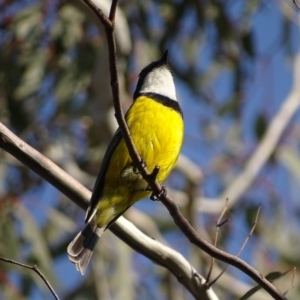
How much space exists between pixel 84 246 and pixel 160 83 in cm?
106

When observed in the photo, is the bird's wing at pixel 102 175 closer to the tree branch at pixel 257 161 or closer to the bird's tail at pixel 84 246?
the bird's tail at pixel 84 246

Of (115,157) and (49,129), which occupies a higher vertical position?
(115,157)

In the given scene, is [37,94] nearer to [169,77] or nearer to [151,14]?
[151,14]

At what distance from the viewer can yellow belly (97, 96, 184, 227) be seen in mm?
3059

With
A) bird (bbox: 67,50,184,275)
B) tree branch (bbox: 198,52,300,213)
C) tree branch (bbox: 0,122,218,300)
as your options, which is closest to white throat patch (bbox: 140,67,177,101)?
bird (bbox: 67,50,184,275)

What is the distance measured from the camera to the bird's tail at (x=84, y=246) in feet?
9.32

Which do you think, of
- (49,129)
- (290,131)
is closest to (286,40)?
(290,131)

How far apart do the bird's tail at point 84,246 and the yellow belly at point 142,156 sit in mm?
39

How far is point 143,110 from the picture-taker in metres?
3.24

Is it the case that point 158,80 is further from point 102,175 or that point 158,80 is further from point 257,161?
point 257,161

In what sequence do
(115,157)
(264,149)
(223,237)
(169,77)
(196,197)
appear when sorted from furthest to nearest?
(223,237), (264,149), (196,197), (169,77), (115,157)

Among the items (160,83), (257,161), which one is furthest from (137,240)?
(257,161)

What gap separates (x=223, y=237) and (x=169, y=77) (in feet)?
7.78

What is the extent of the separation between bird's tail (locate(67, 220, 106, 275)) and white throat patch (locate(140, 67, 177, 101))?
0.72 meters
